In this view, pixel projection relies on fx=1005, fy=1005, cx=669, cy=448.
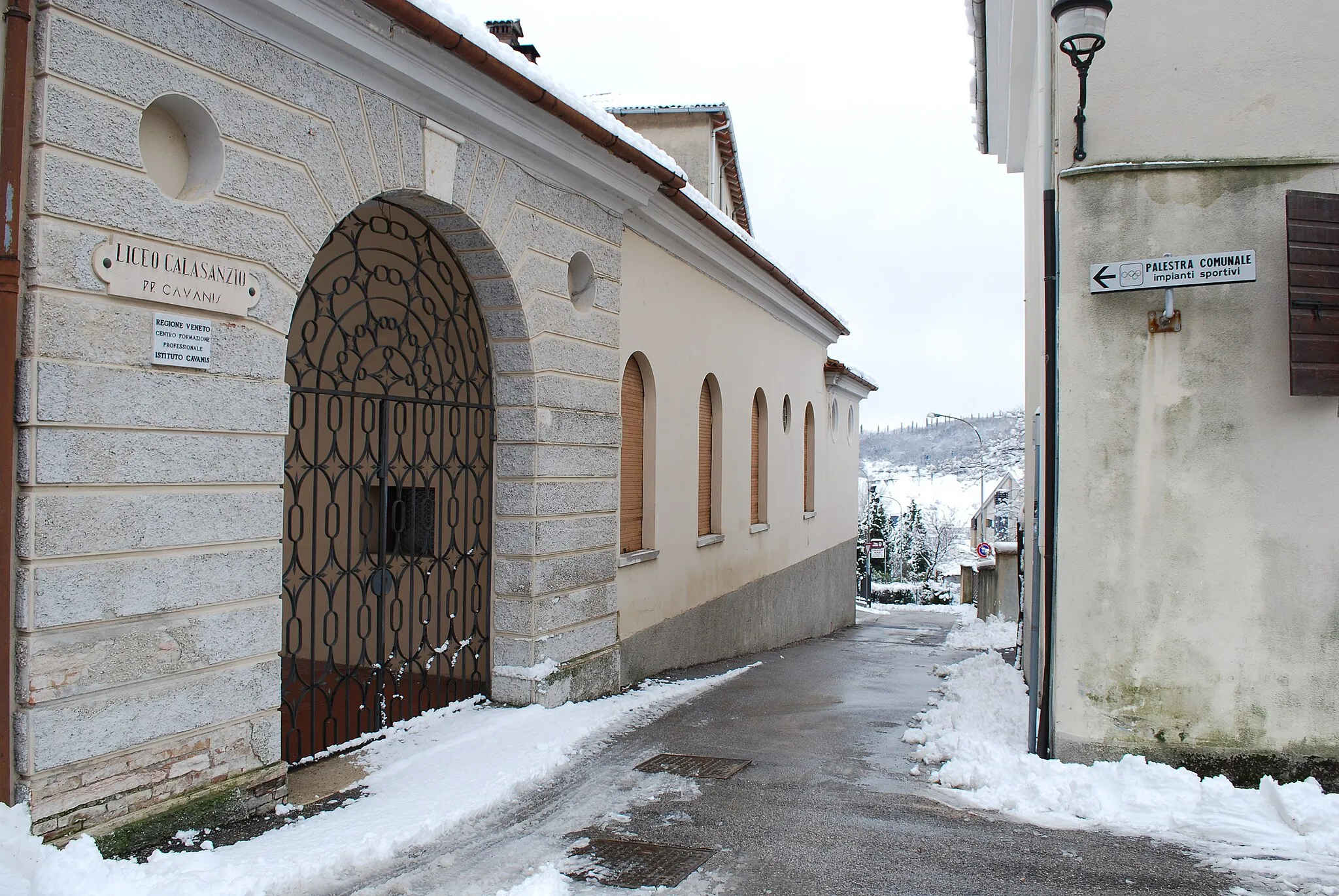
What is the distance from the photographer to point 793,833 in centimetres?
470

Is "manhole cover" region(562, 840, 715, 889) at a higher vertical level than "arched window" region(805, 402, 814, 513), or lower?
lower

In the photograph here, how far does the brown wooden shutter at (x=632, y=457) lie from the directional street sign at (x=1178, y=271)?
4264 millimetres

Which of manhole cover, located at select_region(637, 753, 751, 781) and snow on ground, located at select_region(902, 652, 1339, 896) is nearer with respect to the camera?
snow on ground, located at select_region(902, 652, 1339, 896)

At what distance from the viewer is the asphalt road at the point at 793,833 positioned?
4094 mm

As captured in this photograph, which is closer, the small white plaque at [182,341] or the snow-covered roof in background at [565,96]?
the small white plaque at [182,341]

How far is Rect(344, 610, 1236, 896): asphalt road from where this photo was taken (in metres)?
4.09

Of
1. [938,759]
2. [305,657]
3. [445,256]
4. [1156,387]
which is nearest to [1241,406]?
[1156,387]

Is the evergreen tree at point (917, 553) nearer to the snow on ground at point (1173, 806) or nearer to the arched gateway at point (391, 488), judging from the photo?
the arched gateway at point (391, 488)

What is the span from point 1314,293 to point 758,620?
9124mm

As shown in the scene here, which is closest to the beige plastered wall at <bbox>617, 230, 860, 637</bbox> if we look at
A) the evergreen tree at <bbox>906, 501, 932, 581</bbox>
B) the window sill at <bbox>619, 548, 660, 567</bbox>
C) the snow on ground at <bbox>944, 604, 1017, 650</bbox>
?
the window sill at <bbox>619, 548, 660, 567</bbox>

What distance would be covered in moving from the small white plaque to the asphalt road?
2.29 meters

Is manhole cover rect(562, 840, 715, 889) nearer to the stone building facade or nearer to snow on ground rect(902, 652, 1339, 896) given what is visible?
the stone building facade

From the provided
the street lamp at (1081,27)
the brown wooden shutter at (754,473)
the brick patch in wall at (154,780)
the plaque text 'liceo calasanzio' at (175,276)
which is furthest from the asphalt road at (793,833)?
the brown wooden shutter at (754,473)

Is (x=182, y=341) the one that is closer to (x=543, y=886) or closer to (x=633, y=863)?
(x=543, y=886)
